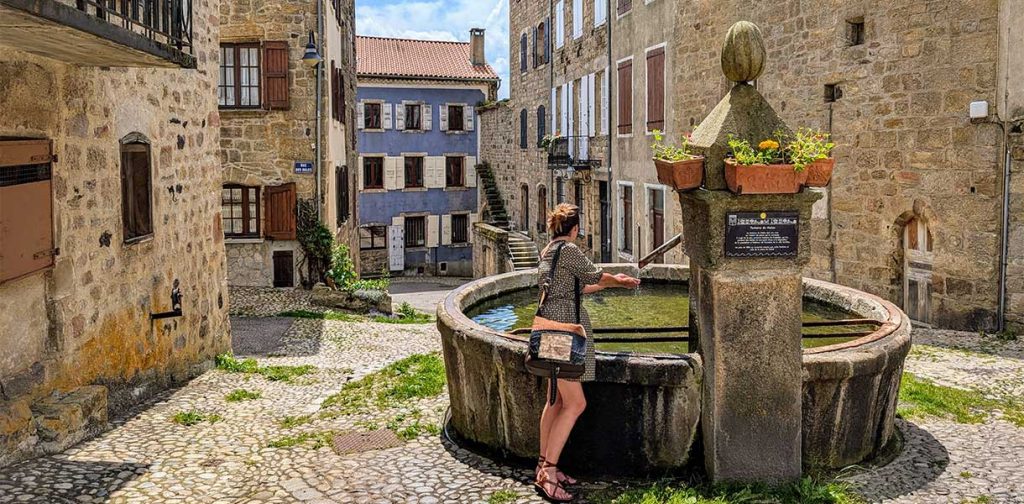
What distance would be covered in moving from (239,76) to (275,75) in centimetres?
79

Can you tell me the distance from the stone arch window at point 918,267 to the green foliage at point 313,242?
10.8 metres

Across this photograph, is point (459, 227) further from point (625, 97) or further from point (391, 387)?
point (391, 387)

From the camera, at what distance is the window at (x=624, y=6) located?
19.3 meters

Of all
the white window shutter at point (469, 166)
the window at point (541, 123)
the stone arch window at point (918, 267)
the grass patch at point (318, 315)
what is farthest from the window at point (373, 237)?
the stone arch window at point (918, 267)

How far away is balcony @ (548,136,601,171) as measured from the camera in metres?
22.2

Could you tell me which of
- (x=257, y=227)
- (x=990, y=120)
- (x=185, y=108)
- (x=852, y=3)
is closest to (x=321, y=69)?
(x=257, y=227)

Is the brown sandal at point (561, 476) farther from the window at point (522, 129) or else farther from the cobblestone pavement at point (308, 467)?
the window at point (522, 129)

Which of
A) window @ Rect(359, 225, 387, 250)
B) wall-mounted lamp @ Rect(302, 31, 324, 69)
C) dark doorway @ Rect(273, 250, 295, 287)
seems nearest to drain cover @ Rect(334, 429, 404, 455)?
wall-mounted lamp @ Rect(302, 31, 324, 69)

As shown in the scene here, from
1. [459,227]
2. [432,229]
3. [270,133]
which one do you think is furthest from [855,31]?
[459,227]

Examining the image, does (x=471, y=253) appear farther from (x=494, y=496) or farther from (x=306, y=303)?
Result: (x=494, y=496)

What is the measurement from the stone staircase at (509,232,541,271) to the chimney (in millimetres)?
11702

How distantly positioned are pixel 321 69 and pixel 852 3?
33.0 ft

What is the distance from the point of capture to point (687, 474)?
16.1 feet

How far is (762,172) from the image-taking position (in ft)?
15.0
